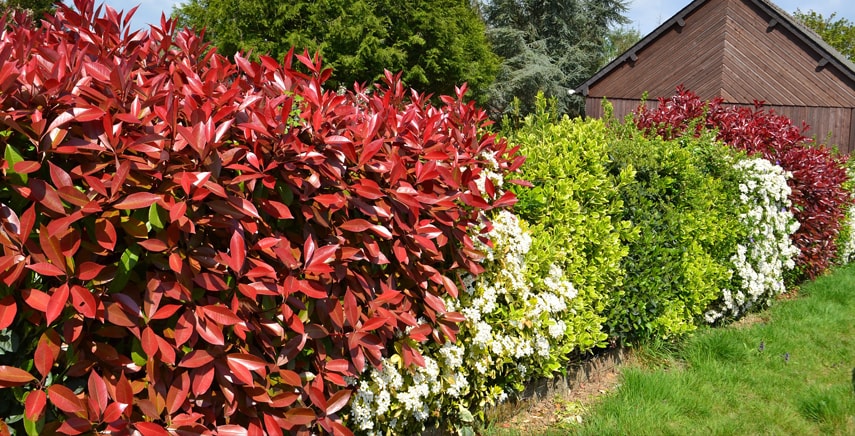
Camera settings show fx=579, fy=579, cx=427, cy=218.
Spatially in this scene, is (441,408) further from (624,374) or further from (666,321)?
(666,321)

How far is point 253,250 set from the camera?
1914mm

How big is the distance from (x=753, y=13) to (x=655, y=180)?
21412 millimetres

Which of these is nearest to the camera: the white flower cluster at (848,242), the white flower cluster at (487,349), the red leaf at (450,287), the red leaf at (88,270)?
the red leaf at (88,270)

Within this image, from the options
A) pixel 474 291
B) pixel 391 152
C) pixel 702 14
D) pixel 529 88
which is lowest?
pixel 474 291

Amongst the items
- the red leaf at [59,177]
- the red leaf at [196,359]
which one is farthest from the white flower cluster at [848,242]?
the red leaf at [59,177]

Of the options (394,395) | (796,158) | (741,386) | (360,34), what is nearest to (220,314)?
(394,395)

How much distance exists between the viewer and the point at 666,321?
176 inches

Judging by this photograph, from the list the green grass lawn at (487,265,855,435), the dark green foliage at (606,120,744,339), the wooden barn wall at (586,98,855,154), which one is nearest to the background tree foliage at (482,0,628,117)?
the wooden barn wall at (586,98,855,154)

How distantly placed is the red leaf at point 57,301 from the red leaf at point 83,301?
0.08 ft

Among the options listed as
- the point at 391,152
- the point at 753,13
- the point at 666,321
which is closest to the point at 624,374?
the point at 666,321

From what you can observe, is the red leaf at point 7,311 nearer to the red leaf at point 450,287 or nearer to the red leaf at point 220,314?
the red leaf at point 220,314

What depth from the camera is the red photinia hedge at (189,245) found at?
1.58 meters

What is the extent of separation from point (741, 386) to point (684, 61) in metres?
21.6

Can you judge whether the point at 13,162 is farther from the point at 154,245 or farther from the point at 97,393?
the point at 97,393
